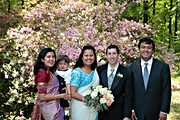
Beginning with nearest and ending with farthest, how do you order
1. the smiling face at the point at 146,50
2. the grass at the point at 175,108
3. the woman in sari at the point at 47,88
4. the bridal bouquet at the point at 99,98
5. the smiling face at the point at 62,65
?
the bridal bouquet at the point at 99,98 < the woman in sari at the point at 47,88 < the smiling face at the point at 146,50 < the smiling face at the point at 62,65 < the grass at the point at 175,108

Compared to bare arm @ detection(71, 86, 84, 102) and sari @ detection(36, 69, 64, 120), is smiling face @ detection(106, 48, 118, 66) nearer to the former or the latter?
bare arm @ detection(71, 86, 84, 102)

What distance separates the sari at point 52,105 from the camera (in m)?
4.21

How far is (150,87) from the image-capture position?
14.3ft

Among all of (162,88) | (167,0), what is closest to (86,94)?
(162,88)

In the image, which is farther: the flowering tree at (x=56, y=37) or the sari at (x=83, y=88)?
the flowering tree at (x=56, y=37)

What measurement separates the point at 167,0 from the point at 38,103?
73.7 feet

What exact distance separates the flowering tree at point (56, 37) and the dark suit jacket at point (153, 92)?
120 inches

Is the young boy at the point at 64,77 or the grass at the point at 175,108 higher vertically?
the young boy at the point at 64,77

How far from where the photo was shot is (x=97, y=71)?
4348mm

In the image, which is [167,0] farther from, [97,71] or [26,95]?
[97,71]

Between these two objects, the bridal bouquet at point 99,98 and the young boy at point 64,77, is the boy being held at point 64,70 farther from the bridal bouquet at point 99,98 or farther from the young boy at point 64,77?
the bridal bouquet at point 99,98

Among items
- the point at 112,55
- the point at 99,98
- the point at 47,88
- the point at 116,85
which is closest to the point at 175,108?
the point at 116,85

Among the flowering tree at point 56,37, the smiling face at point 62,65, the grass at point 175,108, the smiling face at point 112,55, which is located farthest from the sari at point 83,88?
the grass at point 175,108

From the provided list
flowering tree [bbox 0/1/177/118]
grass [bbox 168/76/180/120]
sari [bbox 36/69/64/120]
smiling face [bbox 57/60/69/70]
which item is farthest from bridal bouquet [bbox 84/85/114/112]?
grass [bbox 168/76/180/120]
